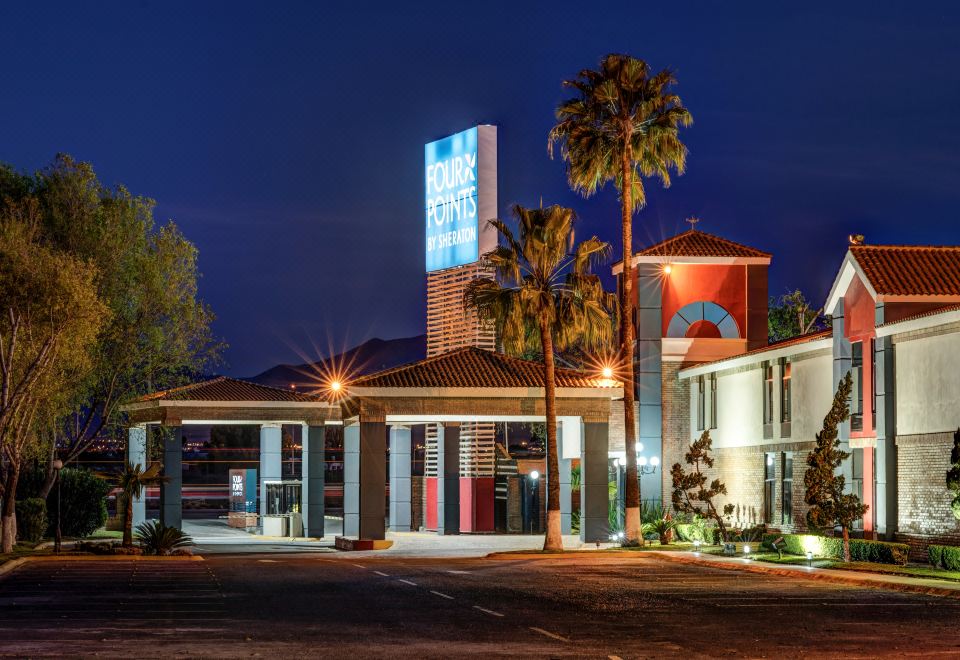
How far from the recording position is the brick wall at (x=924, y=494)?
36.4 meters

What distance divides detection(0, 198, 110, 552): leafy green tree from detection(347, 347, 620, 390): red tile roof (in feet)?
30.3

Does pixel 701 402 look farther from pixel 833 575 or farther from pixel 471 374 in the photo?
pixel 833 575

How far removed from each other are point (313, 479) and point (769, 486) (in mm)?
17972

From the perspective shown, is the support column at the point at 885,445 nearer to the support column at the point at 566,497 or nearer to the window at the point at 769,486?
the window at the point at 769,486

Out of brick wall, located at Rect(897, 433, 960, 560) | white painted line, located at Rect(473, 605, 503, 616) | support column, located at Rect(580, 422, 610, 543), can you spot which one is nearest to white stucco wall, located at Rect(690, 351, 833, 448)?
support column, located at Rect(580, 422, 610, 543)

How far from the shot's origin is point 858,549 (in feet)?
120

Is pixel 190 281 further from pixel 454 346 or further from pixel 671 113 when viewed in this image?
pixel 671 113

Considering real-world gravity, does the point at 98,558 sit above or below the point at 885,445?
below

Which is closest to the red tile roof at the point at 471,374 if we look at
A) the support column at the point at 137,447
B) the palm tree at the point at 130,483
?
the palm tree at the point at 130,483

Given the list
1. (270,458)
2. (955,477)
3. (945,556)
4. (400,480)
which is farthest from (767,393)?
(270,458)

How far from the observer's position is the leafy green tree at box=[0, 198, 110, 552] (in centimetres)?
4150

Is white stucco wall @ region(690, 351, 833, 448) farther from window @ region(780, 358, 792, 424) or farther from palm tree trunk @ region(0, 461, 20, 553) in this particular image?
palm tree trunk @ region(0, 461, 20, 553)

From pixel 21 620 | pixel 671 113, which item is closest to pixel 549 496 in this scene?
pixel 671 113

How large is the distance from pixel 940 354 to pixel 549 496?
13.5 metres
